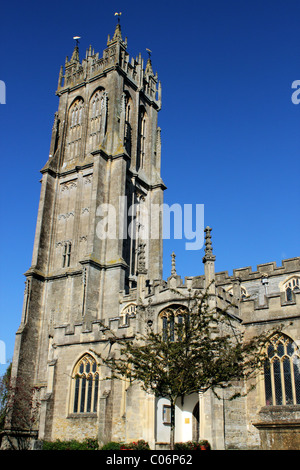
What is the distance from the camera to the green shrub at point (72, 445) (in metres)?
23.0

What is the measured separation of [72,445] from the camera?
2353cm

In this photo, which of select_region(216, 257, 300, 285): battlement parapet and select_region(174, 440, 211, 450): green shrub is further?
select_region(216, 257, 300, 285): battlement parapet

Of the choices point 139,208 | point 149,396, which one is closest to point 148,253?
point 139,208

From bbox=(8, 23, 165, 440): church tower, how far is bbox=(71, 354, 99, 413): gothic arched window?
8.28m

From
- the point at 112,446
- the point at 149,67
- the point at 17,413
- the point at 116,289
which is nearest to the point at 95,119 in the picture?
the point at 149,67

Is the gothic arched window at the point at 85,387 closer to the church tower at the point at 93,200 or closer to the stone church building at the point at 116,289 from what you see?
the stone church building at the point at 116,289

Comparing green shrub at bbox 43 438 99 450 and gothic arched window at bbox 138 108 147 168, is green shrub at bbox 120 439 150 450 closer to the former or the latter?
green shrub at bbox 43 438 99 450

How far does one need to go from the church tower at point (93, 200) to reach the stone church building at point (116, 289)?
11 centimetres

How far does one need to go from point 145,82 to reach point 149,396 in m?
38.9

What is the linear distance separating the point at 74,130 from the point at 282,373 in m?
34.7

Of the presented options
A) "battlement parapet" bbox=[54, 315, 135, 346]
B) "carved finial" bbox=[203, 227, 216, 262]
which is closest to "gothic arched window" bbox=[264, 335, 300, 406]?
"carved finial" bbox=[203, 227, 216, 262]

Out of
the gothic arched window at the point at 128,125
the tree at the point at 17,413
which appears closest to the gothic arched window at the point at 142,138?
the gothic arched window at the point at 128,125

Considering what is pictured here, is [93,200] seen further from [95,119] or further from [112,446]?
[112,446]

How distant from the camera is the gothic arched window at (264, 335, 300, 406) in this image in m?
20.7
